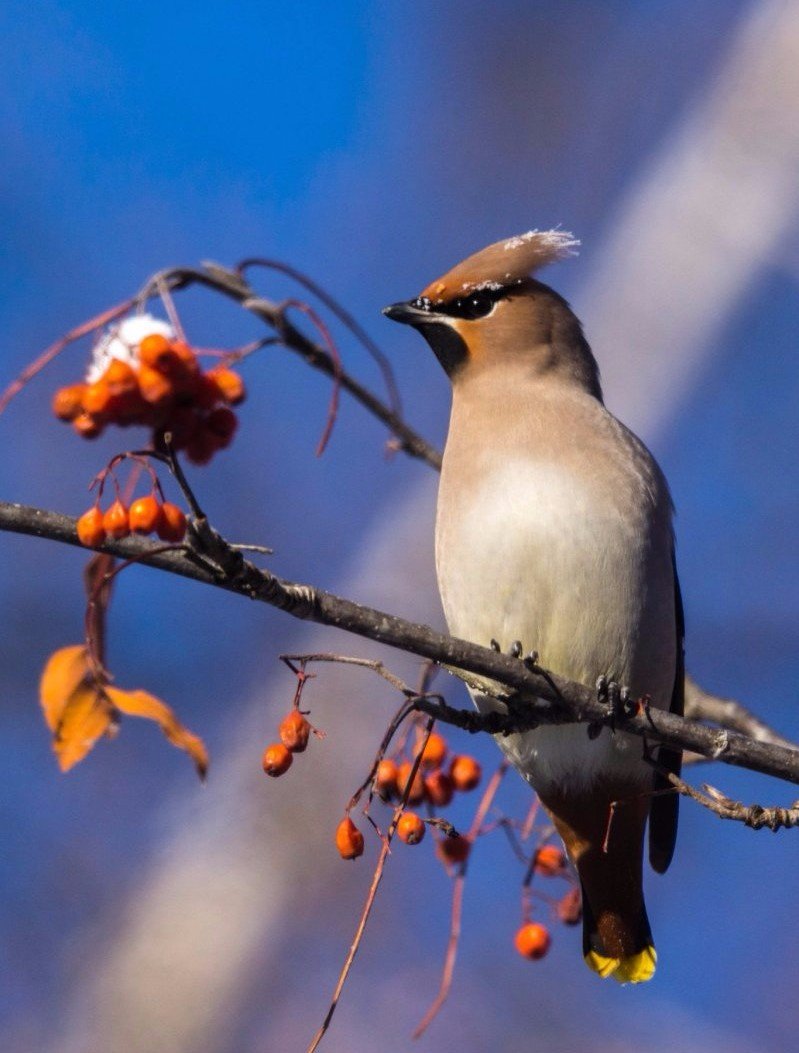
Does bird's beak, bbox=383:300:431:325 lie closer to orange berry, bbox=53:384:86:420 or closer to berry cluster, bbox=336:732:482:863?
berry cluster, bbox=336:732:482:863

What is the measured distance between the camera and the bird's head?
3938 millimetres

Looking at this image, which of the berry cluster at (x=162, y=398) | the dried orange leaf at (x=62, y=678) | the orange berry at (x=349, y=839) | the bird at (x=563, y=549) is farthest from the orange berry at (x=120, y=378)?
the bird at (x=563, y=549)

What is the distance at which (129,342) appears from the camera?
254 centimetres

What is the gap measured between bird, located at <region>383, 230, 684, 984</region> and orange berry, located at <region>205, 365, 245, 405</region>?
1027 mm

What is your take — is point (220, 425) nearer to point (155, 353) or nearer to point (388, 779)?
point (155, 353)

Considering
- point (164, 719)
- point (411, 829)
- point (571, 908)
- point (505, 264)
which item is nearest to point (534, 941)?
point (571, 908)

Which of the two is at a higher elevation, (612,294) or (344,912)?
(612,294)

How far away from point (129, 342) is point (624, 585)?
4.33 feet

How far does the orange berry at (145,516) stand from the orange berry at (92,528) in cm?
4

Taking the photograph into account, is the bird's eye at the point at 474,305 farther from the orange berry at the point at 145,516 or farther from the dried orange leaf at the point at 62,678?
the orange berry at the point at 145,516

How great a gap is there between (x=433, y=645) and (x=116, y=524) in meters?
0.52

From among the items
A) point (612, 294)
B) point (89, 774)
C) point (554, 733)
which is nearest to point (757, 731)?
point (554, 733)

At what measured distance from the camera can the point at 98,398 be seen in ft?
7.74

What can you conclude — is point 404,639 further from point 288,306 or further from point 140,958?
point 140,958
